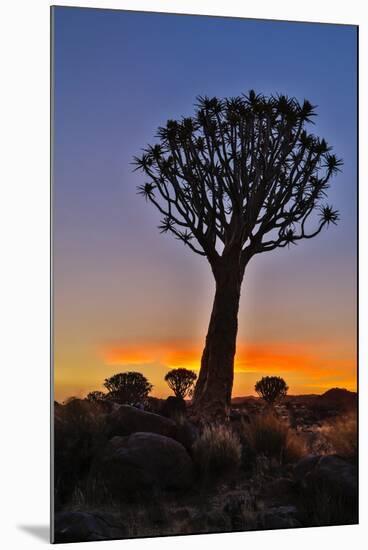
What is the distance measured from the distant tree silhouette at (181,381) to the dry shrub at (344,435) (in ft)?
3.97

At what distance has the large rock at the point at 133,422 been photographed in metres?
10.2

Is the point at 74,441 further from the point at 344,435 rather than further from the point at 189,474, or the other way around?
the point at 344,435

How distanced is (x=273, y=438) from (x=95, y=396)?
1.49 metres

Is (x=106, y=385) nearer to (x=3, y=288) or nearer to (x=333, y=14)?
(x=3, y=288)

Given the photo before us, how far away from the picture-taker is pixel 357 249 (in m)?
10.9

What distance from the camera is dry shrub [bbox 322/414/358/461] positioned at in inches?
425

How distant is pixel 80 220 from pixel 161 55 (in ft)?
4.90

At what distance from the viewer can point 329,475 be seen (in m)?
10.6

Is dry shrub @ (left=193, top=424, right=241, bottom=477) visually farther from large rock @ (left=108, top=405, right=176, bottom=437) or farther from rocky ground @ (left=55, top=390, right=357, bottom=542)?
large rock @ (left=108, top=405, right=176, bottom=437)

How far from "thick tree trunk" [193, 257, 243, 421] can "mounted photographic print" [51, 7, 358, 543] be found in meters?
0.01

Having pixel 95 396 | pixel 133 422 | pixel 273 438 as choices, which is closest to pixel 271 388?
pixel 273 438

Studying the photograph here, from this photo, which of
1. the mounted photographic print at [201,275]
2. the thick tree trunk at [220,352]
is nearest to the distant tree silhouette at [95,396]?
the mounted photographic print at [201,275]

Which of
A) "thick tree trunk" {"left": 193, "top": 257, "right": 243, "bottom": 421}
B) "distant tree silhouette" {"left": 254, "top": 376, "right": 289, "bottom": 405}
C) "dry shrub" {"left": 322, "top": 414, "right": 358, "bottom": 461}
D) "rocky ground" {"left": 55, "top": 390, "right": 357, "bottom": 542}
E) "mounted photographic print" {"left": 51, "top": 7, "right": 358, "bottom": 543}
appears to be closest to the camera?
"rocky ground" {"left": 55, "top": 390, "right": 357, "bottom": 542}

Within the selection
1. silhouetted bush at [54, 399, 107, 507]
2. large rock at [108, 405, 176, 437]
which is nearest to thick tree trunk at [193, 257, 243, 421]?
large rock at [108, 405, 176, 437]
